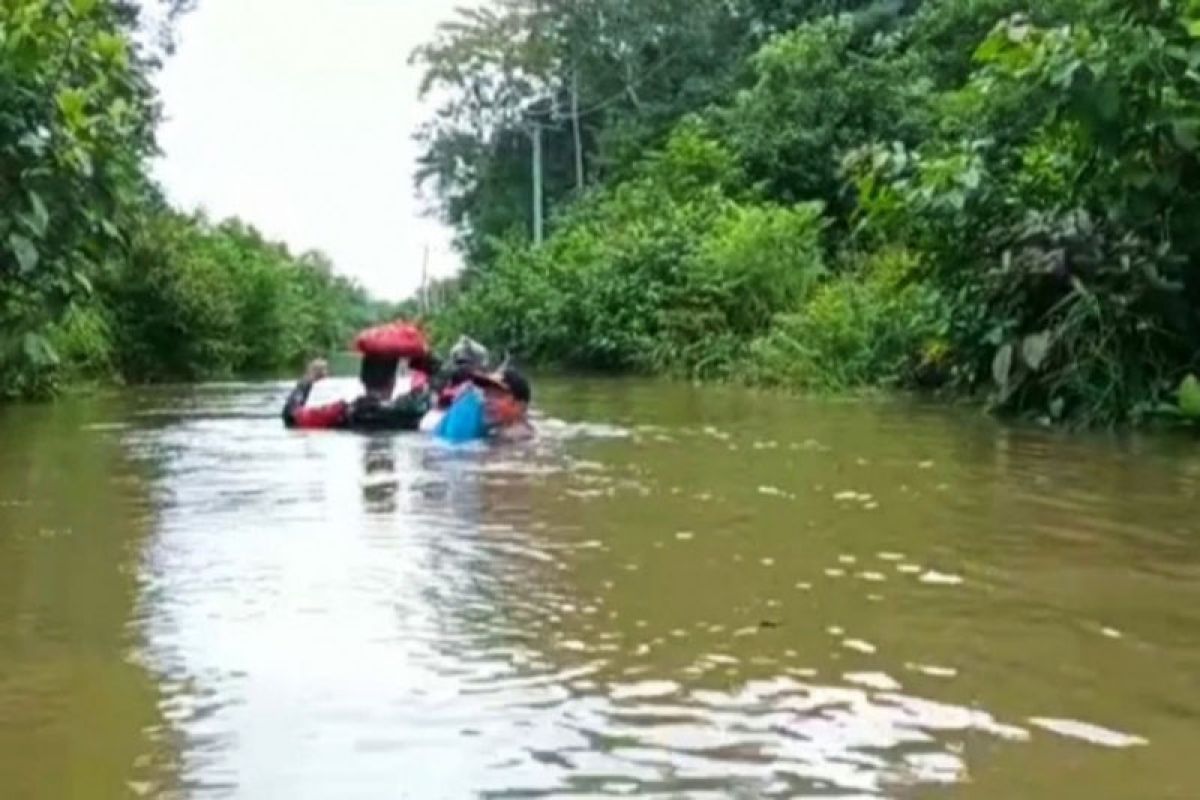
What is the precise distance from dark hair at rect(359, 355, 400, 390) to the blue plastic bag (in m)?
1.60

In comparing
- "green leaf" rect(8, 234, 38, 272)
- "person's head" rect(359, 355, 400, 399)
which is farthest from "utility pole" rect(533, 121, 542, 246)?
"green leaf" rect(8, 234, 38, 272)

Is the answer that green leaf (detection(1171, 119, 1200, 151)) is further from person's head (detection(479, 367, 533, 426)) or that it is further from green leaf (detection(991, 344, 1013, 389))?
person's head (detection(479, 367, 533, 426))

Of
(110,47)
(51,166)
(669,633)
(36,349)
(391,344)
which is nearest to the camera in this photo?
(669,633)

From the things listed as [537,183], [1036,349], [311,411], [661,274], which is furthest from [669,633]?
[537,183]

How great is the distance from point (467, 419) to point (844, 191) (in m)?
12.7

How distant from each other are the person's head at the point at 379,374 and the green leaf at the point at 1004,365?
4.97 m

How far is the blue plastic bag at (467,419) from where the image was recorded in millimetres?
11289

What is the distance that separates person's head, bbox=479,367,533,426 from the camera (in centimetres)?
1148

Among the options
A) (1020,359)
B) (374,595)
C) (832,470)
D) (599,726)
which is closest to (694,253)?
(1020,359)

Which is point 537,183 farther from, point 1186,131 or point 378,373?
point 1186,131

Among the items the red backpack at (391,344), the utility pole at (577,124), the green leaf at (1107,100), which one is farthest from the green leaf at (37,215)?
the utility pole at (577,124)

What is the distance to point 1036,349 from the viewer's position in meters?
12.6

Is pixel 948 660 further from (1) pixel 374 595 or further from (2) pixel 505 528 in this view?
(2) pixel 505 528

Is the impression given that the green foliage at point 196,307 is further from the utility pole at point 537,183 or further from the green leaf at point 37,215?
the green leaf at point 37,215
